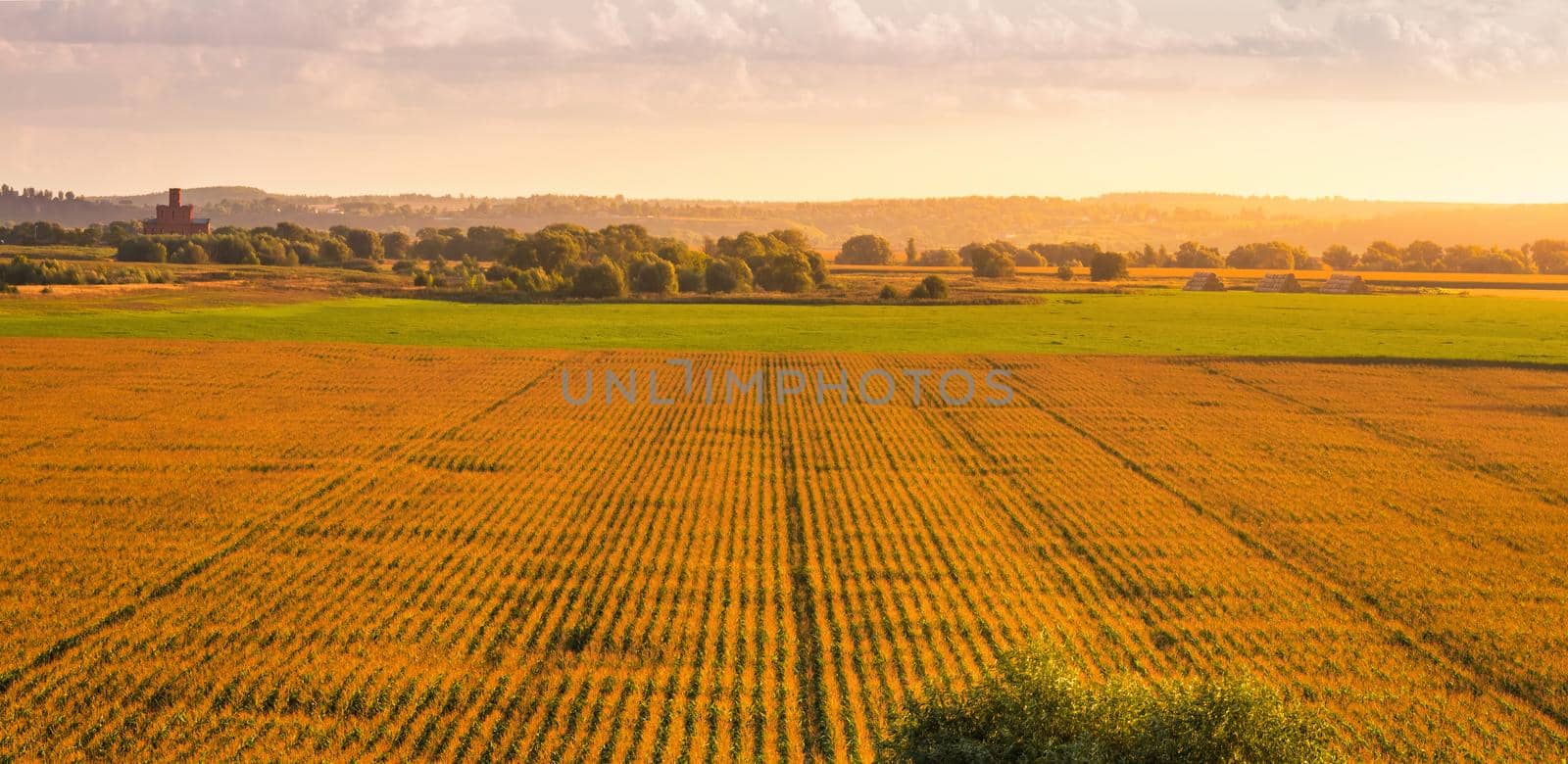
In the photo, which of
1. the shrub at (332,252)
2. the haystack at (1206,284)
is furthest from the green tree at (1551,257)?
the shrub at (332,252)

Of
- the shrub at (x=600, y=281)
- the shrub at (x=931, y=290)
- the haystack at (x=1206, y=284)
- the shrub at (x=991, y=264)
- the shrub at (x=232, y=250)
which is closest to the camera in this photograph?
the shrub at (x=931, y=290)

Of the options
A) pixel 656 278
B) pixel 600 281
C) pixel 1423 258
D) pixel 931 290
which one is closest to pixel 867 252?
pixel 1423 258

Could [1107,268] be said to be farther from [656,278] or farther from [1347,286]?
[656,278]

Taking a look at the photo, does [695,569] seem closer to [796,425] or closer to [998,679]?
[998,679]

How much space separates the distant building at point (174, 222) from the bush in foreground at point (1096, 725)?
160582mm

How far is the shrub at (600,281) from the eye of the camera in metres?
102

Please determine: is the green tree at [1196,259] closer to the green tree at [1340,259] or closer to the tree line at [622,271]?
A: the green tree at [1340,259]

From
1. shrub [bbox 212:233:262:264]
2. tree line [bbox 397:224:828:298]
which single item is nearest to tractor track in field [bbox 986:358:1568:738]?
tree line [bbox 397:224:828:298]

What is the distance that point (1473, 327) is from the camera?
3238 inches

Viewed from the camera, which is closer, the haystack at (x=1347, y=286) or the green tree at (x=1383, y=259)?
the haystack at (x=1347, y=286)

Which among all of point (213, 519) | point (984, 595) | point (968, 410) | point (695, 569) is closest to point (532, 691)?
point (695, 569)

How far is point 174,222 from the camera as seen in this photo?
156000 millimetres

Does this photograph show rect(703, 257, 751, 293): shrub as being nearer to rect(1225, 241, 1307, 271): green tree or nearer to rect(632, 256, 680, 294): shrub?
rect(632, 256, 680, 294): shrub

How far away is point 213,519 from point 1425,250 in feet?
602
